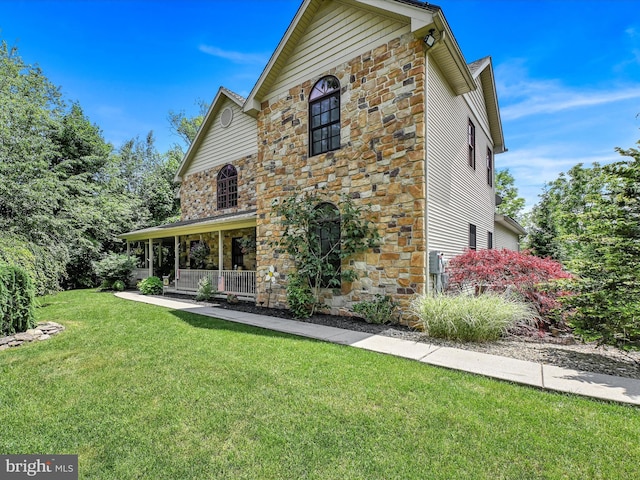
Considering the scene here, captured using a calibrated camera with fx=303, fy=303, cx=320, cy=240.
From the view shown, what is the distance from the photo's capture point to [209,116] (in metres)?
14.3

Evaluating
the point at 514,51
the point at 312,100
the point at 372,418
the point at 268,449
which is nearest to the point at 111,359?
the point at 268,449

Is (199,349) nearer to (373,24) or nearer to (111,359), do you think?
(111,359)

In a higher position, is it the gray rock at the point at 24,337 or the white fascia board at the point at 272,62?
the white fascia board at the point at 272,62

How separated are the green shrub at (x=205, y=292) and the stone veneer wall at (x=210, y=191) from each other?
3.52 metres

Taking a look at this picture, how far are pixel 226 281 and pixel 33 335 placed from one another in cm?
544

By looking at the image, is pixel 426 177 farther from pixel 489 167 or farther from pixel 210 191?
pixel 210 191

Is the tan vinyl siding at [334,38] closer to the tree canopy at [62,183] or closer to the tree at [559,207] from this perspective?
the tree canopy at [62,183]

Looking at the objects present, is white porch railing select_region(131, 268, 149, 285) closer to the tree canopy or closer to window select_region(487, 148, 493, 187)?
the tree canopy

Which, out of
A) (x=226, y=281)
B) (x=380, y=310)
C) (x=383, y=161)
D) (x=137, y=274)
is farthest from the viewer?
(x=137, y=274)

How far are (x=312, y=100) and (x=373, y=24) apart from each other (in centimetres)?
231

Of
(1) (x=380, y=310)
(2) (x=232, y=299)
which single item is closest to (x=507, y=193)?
(1) (x=380, y=310)

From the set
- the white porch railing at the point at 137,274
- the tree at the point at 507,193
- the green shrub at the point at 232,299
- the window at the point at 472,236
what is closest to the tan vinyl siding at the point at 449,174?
the window at the point at 472,236

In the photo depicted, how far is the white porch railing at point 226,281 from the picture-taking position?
10.3 metres

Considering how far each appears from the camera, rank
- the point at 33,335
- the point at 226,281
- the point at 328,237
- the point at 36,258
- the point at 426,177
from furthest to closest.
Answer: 1. the point at 226,281
2. the point at 36,258
3. the point at 328,237
4. the point at 426,177
5. the point at 33,335
